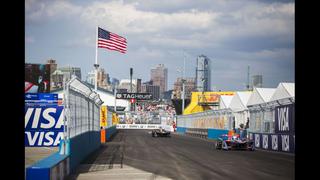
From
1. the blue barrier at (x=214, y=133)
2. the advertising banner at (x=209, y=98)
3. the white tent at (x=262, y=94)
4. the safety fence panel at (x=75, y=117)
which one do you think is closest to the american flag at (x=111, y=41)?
the white tent at (x=262, y=94)

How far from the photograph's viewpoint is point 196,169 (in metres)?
17.4

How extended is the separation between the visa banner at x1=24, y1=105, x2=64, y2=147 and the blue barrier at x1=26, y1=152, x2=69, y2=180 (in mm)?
14200

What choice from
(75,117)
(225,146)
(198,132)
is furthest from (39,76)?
(75,117)

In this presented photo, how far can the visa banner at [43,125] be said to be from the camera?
28062 millimetres

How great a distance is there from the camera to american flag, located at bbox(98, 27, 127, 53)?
122 feet

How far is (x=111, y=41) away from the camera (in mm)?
38000

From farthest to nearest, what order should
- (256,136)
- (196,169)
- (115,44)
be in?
1. (115,44)
2. (256,136)
3. (196,169)

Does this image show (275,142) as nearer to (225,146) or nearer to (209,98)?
(225,146)

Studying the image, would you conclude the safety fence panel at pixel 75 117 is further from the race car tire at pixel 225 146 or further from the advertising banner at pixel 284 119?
the advertising banner at pixel 284 119
